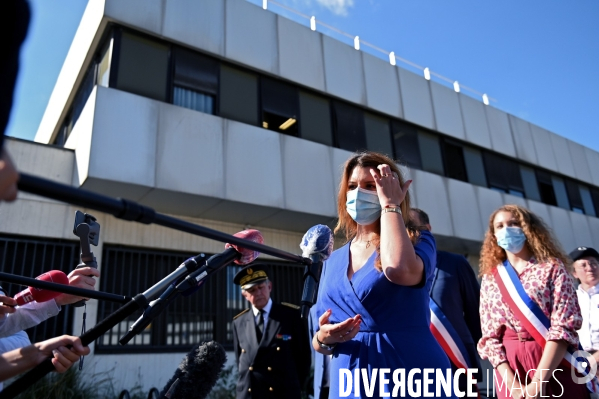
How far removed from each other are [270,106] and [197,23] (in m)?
2.23

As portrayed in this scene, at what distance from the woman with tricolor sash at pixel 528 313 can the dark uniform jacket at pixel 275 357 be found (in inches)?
86.5

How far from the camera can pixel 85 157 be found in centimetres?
769

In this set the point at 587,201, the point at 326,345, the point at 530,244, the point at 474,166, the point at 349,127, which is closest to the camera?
the point at 326,345

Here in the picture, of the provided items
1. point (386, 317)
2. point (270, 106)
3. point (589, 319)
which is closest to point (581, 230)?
point (270, 106)

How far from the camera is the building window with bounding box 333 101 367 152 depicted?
1143 centimetres

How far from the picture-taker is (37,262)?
7605 mm

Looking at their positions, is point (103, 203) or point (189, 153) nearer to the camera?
point (103, 203)

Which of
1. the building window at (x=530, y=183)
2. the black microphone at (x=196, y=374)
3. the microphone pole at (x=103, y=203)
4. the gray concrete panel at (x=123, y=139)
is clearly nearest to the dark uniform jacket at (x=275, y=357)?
the black microphone at (x=196, y=374)

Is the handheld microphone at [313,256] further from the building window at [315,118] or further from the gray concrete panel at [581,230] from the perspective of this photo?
the gray concrete panel at [581,230]

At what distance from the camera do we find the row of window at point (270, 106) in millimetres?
8906

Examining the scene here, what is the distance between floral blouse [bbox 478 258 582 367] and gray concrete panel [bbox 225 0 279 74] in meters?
8.15

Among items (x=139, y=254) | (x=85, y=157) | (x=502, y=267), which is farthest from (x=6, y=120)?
(x=139, y=254)

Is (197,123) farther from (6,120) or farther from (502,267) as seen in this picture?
(6,120)

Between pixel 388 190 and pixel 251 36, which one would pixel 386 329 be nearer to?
pixel 388 190
